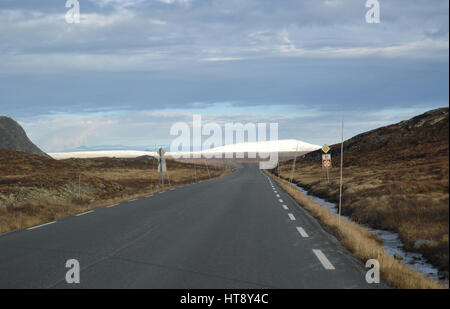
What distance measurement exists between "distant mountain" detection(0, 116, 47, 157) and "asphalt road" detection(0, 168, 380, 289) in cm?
8596

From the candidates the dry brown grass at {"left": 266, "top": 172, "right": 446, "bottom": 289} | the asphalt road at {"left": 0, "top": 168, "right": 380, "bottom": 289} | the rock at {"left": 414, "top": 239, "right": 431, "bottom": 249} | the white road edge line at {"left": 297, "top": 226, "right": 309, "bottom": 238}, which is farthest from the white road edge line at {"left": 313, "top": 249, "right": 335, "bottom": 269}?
the rock at {"left": 414, "top": 239, "right": 431, "bottom": 249}

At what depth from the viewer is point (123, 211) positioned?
13797mm

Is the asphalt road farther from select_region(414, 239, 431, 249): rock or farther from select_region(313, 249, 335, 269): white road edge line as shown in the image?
select_region(414, 239, 431, 249): rock

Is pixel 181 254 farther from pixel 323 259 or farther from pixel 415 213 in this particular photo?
pixel 415 213

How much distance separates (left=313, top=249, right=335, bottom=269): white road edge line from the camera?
20.3 ft

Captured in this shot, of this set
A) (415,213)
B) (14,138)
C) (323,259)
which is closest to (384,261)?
(323,259)

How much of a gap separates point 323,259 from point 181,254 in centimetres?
235

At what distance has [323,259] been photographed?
6.66 metres

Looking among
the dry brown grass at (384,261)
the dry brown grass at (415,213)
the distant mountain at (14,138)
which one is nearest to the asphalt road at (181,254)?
the dry brown grass at (384,261)

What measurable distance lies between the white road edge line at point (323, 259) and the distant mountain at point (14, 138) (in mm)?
91294

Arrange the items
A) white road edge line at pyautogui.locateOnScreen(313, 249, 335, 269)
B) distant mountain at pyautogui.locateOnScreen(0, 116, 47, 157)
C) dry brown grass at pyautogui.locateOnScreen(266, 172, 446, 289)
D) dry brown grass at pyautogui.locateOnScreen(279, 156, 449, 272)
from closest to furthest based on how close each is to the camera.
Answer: dry brown grass at pyautogui.locateOnScreen(266, 172, 446, 289), white road edge line at pyautogui.locateOnScreen(313, 249, 335, 269), dry brown grass at pyautogui.locateOnScreen(279, 156, 449, 272), distant mountain at pyautogui.locateOnScreen(0, 116, 47, 157)
